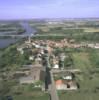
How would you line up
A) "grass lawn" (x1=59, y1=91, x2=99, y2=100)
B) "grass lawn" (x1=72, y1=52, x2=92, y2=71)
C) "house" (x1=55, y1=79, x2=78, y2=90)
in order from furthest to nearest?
1. "grass lawn" (x1=72, y1=52, x2=92, y2=71)
2. "house" (x1=55, y1=79, x2=78, y2=90)
3. "grass lawn" (x1=59, y1=91, x2=99, y2=100)

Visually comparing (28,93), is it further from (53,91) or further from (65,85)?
(65,85)

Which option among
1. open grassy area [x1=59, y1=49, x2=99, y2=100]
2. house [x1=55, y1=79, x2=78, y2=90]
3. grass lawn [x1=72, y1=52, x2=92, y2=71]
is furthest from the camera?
grass lawn [x1=72, y1=52, x2=92, y2=71]

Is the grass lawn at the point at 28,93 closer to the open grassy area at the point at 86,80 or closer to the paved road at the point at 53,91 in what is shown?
the paved road at the point at 53,91

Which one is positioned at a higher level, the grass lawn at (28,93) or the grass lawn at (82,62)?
the grass lawn at (28,93)

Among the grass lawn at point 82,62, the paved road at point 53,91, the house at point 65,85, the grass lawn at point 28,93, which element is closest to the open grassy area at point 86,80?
the grass lawn at point 82,62

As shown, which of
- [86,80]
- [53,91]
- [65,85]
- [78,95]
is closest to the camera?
→ [78,95]

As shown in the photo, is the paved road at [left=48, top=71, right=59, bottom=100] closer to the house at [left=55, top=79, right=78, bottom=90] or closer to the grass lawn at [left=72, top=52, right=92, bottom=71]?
the house at [left=55, top=79, right=78, bottom=90]

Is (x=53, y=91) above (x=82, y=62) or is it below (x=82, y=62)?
above

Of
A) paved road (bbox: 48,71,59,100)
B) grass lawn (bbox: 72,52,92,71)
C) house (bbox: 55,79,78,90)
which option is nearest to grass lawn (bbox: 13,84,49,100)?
paved road (bbox: 48,71,59,100)

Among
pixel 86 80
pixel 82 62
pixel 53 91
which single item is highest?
pixel 53 91

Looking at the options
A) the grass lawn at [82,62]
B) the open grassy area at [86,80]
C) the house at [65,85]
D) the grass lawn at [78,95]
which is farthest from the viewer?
the grass lawn at [82,62]

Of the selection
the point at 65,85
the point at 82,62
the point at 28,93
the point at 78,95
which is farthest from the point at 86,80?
the point at 82,62

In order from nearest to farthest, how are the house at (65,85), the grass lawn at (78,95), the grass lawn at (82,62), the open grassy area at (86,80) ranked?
the grass lawn at (78,95) < the open grassy area at (86,80) < the house at (65,85) < the grass lawn at (82,62)

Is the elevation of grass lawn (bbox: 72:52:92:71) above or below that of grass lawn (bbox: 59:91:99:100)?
below
